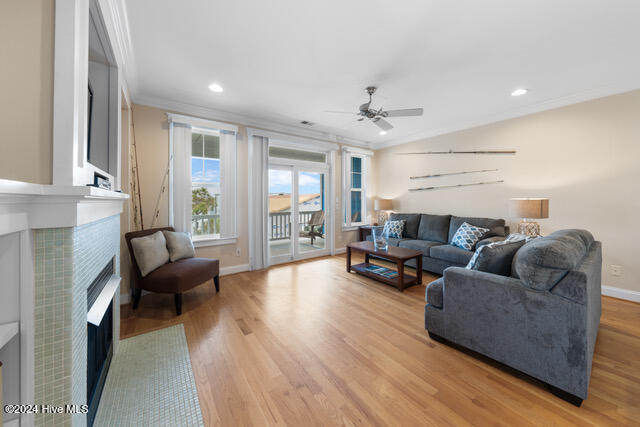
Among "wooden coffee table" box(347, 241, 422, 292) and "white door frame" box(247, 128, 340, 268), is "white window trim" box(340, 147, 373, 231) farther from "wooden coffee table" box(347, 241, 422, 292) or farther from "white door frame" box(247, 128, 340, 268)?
"wooden coffee table" box(347, 241, 422, 292)

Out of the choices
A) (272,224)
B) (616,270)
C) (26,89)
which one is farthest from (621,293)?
(26,89)

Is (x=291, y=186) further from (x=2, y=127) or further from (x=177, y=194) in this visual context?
(x=2, y=127)

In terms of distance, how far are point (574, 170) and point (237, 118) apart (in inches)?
188

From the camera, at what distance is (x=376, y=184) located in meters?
5.82

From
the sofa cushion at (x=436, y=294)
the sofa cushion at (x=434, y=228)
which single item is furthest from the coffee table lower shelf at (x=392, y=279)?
the sofa cushion at (x=434, y=228)

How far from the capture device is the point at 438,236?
418 centimetres

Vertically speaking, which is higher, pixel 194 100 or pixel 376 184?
pixel 194 100

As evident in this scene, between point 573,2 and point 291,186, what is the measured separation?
3820 millimetres

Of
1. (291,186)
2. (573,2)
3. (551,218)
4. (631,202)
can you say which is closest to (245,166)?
(291,186)

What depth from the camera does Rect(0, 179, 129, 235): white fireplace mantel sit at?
649 mm

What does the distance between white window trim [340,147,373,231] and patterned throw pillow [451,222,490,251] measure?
221cm

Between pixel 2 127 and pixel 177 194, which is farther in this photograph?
pixel 177 194

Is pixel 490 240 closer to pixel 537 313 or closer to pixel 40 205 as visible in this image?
pixel 537 313

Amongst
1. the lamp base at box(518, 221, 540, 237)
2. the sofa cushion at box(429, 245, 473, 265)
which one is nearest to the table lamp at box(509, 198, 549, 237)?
the lamp base at box(518, 221, 540, 237)
